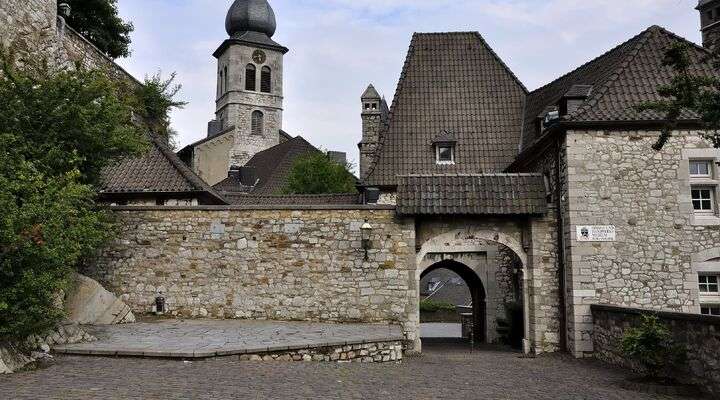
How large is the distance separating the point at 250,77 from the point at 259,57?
199cm

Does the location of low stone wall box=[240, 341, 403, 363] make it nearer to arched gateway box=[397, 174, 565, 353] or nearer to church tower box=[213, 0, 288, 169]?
arched gateway box=[397, 174, 565, 353]

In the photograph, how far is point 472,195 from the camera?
14.7 metres

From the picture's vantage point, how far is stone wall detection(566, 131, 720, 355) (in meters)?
13.7

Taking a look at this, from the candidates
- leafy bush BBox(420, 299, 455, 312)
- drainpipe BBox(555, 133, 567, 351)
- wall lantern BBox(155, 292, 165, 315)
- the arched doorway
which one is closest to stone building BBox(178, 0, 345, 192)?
leafy bush BBox(420, 299, 455, 312)

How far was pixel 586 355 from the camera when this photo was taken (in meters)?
13.6

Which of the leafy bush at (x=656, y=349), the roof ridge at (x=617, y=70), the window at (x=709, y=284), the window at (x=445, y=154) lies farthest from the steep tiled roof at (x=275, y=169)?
the leafy bush at (x=656, y=349)

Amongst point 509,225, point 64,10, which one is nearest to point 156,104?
point 64,10

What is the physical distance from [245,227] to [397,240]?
3569 millimetres

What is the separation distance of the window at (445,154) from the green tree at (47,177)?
9.97 m

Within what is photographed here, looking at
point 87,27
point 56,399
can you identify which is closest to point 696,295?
point 56,399

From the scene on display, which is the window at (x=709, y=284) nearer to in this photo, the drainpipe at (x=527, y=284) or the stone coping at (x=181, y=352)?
the drainpipe at (x=527, y=284)

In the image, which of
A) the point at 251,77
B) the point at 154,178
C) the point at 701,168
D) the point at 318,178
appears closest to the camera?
the point at 701,168

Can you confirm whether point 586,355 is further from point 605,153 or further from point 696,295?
point 605,153

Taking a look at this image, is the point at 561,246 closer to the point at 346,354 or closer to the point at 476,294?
the point at 346,354
